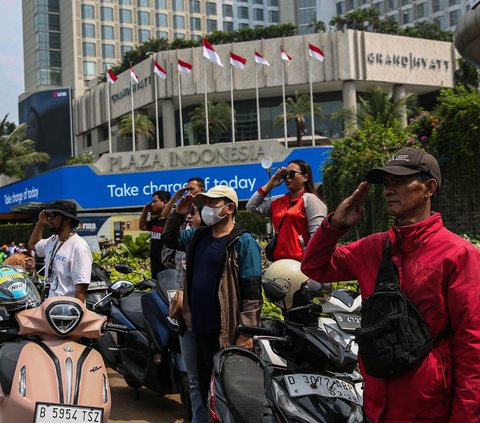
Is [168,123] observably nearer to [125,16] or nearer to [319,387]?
[125,16]

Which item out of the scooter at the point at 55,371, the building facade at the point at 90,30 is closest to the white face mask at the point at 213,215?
the scooter at the point at 55,371

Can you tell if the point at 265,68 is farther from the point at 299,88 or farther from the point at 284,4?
the point at 284,4

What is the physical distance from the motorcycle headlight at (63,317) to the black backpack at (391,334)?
2.02 meters

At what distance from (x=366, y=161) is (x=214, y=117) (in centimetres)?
3921

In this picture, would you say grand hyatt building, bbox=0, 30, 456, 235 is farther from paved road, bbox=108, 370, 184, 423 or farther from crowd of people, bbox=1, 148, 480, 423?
crowd of people, bbox=1, 148, 480, 423

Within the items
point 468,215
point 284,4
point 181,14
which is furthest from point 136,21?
point 468,215

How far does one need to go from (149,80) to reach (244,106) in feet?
24.8

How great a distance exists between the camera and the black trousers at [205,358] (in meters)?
4.52

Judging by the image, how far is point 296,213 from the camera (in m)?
5.48

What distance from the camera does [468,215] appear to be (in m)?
11.4

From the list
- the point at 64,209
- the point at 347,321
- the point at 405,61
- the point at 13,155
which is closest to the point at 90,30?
the point at 13,155

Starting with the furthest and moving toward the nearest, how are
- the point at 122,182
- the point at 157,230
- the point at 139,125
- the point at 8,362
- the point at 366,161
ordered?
the point at 139,125
the point at 122,182
the point at 366,161
the point at 157,230
the point at 8,362

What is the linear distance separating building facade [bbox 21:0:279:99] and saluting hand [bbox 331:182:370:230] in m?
81.7

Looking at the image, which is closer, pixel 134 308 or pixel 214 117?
pixel 134 308
